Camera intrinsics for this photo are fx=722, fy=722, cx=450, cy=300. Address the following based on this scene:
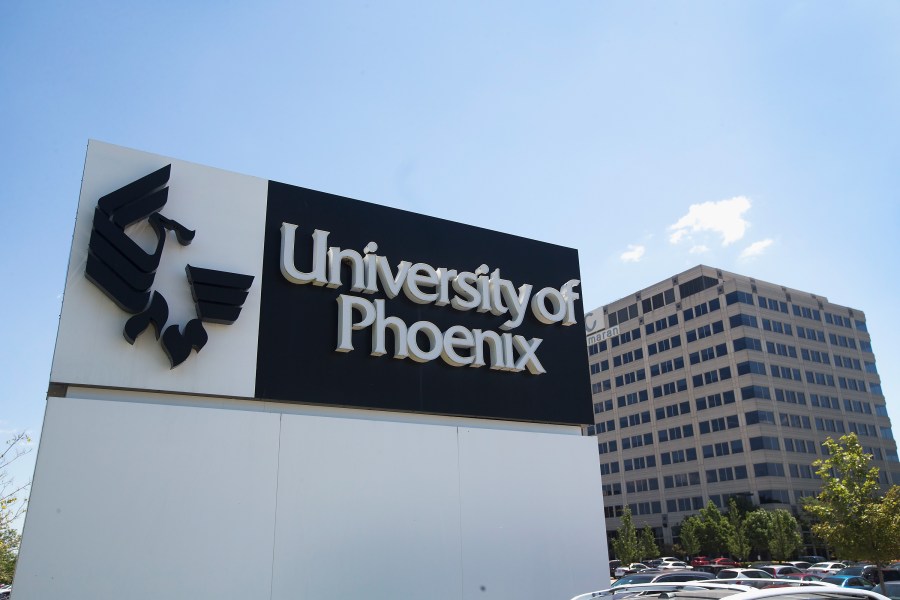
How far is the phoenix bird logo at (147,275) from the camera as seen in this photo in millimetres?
13289

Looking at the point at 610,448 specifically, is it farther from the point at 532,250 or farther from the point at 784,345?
the point at 532,250

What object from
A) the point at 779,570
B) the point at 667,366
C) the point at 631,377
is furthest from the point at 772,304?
the point at 779,570

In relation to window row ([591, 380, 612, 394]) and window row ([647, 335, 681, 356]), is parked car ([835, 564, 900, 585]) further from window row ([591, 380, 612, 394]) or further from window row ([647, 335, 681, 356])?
window row ([591, 380, 612, 394])

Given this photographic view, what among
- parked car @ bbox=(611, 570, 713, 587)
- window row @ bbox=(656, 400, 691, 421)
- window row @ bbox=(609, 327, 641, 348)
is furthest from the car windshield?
window row @ bbox=(609, 327, 641, 348)

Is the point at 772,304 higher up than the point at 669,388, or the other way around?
the point at 772,304

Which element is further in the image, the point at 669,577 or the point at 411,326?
the point at 669,577

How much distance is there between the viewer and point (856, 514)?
86.2 feet

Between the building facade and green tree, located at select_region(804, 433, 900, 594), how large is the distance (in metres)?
49.5

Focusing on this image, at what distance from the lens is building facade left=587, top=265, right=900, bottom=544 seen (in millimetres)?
80438

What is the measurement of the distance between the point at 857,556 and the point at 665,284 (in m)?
69.8

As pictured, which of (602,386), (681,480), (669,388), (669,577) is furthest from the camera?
(602,386)

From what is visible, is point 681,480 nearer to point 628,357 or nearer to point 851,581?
point 628,357

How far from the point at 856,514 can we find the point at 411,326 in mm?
19883

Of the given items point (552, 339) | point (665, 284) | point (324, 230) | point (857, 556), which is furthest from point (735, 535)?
point (324, 230)
